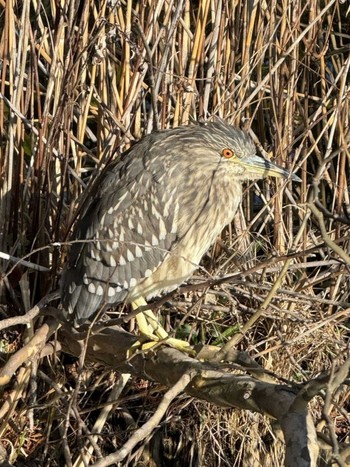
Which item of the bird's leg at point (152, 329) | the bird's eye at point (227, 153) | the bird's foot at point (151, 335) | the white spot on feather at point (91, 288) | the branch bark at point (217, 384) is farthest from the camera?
the bird's eye at point (227, 153)

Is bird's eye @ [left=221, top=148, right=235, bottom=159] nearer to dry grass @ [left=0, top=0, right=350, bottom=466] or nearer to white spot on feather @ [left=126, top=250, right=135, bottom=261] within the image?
dry grass @ [left=0, top=0, right=350, bottom=466]

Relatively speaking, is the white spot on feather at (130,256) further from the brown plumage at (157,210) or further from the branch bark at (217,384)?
the branch bark at (217,384)

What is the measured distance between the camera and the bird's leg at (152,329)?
10.0 ft

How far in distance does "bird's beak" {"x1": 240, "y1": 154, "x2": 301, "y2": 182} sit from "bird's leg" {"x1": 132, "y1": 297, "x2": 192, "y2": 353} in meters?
0.62

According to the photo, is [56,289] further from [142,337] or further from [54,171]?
[142,337]

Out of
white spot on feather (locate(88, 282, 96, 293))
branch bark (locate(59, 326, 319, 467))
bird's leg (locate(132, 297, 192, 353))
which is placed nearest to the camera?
branch bark (locate(59, 326, 319, 467))

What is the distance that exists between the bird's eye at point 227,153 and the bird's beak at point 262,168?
0.15 ft

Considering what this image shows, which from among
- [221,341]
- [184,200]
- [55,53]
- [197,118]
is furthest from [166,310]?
[55,53]

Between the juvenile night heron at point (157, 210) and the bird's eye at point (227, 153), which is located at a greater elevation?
the bird's eye at point (227, 153)

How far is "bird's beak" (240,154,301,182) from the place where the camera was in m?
3.29

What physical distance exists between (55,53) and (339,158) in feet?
4.05

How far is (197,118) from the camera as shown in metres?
3.73

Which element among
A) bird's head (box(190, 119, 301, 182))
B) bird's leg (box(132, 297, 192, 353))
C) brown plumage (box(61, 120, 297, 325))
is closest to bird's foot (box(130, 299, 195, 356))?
bird's leg (box(132, 297, 192, 353))

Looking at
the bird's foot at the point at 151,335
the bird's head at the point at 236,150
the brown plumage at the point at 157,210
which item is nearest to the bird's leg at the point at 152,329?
the bird's foot at the point at 151,335
